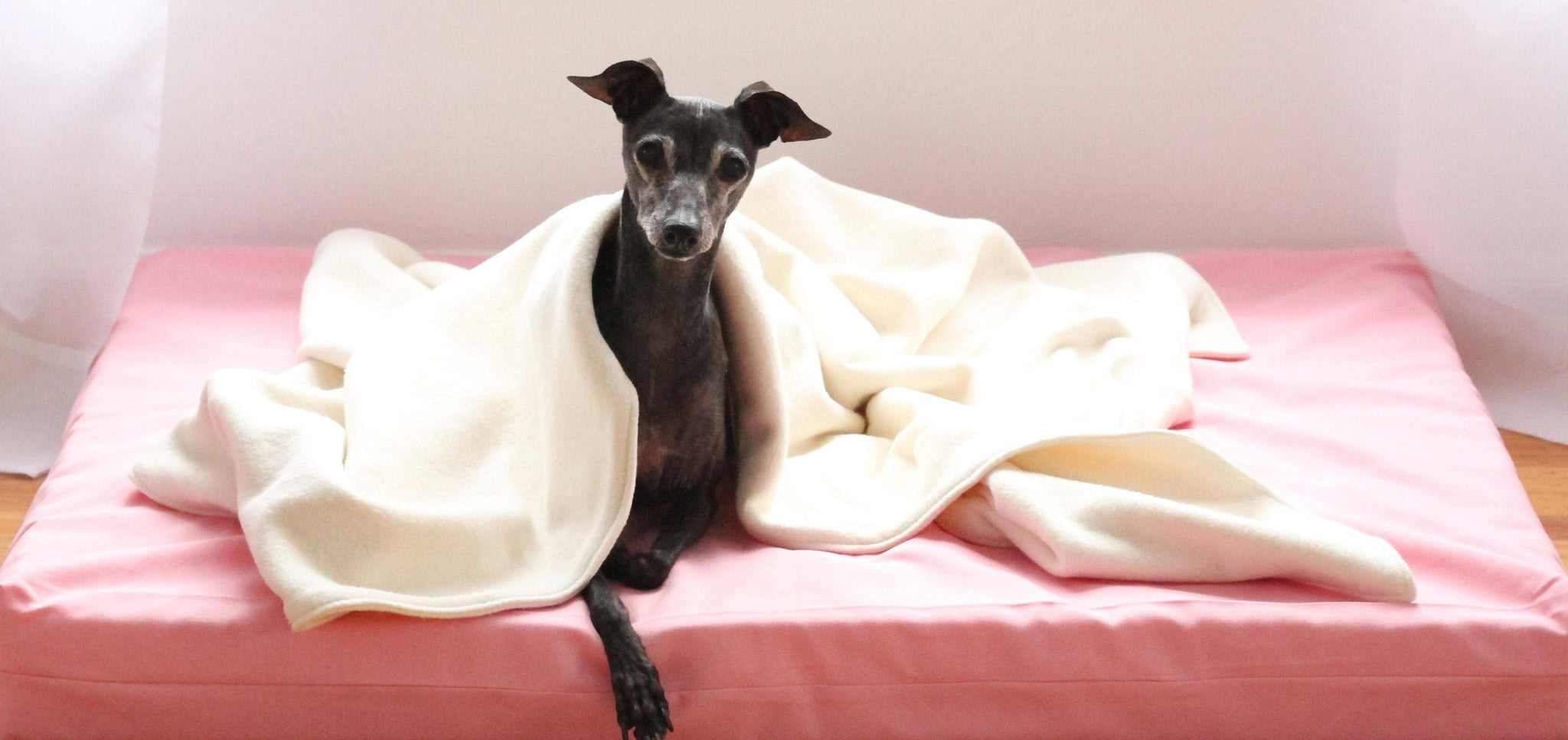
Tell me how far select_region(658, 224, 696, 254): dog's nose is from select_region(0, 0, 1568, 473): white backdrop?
1433 millimetres

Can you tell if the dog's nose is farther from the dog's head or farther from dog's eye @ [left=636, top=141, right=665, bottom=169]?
dog's eye @ [left=636, top=141, right=665, bottom=169]

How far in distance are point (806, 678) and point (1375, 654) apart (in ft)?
2.37

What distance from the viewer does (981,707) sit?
1777 mm

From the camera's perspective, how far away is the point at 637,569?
72.9 inches

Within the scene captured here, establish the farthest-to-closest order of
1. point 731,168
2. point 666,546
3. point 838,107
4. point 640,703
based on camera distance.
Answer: point 838,107 → point 666,546 → point 731,168 → point 640,703

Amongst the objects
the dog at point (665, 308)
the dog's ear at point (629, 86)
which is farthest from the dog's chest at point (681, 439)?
the dog's ear at point (629, 86)

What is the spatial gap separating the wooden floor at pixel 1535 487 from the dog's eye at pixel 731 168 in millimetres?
1363

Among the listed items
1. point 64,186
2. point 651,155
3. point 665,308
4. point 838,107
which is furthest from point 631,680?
point 838,107

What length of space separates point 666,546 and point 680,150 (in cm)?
54

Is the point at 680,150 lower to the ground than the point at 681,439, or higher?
higher

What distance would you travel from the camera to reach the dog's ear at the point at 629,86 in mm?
1770

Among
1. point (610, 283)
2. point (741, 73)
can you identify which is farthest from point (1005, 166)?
point (610, 283)

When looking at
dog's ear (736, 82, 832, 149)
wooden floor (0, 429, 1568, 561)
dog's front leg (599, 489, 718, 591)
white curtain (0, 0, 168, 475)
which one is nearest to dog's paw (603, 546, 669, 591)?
dog's front leg (599, 489, 718, 591)

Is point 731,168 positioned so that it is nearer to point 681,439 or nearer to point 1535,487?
point 681,439
